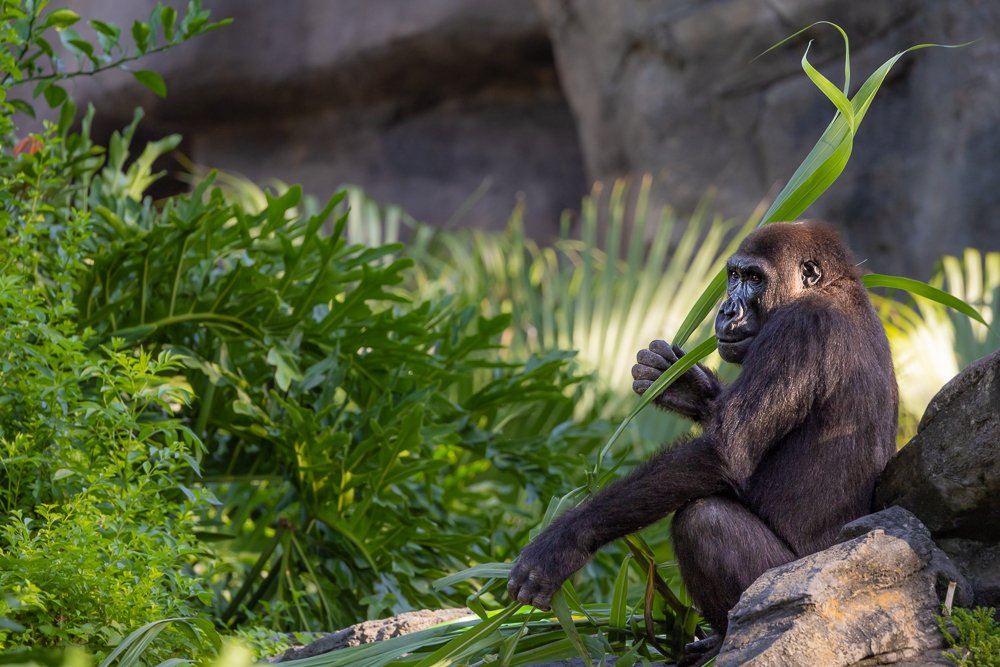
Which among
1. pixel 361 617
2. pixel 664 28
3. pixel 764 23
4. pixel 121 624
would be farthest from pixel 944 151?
pixel 121 624

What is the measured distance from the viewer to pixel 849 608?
2.25 metres

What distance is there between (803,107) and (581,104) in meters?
2.26

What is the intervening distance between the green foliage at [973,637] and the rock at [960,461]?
0.75 feet

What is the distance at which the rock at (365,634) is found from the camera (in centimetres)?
304

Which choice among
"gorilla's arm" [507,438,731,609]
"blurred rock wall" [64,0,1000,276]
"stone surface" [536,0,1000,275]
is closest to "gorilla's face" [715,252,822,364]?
"gorilla's arm" [507,438,731,609]

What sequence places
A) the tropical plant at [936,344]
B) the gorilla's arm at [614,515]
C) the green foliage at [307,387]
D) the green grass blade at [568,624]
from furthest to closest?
the tropical plant at [936,344]
the green foliage at [307,387]
the gorilla's arm at [614,515]
the green grass blade at [568,624]

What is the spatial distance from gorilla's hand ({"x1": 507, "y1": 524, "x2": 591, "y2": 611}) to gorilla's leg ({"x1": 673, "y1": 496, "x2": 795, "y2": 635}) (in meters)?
0.24

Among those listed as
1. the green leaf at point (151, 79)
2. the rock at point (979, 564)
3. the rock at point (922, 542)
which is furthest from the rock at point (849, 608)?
the green leaf at point (151, 79)

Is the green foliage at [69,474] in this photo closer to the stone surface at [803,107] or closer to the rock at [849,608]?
the rock at [849,608]

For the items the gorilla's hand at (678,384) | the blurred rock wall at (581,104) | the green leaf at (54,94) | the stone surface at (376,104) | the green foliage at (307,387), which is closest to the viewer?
the gorilla's hand at (678,384)

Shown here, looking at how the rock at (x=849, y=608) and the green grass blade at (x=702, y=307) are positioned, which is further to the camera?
the green grass blade at (x=702, y=307)

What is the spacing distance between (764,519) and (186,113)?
10843 millimetres

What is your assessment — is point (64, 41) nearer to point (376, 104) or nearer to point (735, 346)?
point (735, 346)

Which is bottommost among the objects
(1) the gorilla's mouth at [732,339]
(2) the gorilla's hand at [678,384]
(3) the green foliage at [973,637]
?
(3) the green foliage at [973,637]
